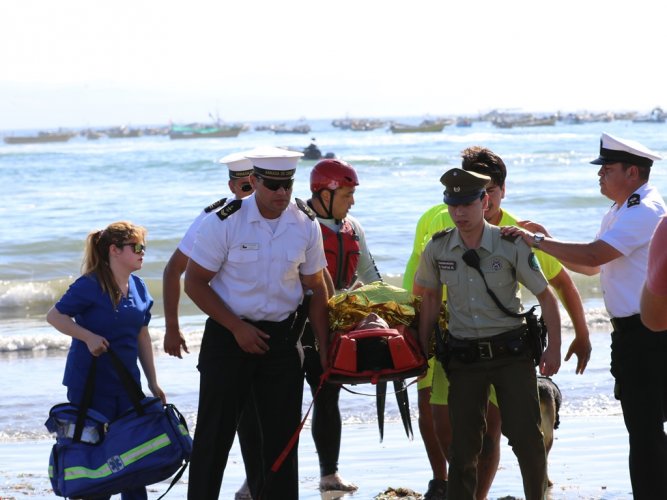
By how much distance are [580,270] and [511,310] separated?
1.73 ft

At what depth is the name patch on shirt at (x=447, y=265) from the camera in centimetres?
469

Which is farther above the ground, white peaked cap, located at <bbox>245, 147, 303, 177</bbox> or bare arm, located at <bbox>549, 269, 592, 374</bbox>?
white peaked cap, located at <bbox>245, 147, 303, 177</bbox>

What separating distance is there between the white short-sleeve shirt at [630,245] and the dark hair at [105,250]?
83.7 inches

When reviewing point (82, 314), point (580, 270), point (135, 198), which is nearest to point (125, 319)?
point (82, 314)

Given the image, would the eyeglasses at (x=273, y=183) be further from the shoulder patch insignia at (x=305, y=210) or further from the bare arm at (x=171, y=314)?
the bare arm at (x=171, y=314)

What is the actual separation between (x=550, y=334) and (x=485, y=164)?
0.90m

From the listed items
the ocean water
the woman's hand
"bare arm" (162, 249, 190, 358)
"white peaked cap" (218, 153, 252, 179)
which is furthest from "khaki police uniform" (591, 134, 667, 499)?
the ocean water

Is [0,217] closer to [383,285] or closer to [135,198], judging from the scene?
[135,198]

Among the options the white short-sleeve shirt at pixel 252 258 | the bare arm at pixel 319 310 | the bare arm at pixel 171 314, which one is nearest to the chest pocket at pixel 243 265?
the white short-sleeve shirt at pixel 252 258

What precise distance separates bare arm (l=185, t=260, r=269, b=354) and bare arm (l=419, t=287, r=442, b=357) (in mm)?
693

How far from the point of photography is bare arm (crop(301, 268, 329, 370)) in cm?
483

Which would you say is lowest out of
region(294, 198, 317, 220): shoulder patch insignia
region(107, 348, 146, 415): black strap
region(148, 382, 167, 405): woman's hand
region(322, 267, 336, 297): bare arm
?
region(148, 382, 167, 405): woman's hand

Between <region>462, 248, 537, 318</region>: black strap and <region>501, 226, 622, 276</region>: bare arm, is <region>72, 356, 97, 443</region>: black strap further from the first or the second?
<region>501, 226, 622, 276</region>: bare arm

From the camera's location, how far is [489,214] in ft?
17.0
